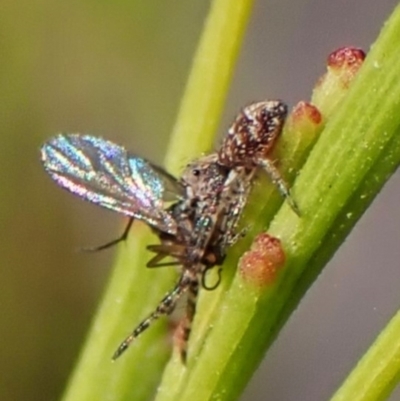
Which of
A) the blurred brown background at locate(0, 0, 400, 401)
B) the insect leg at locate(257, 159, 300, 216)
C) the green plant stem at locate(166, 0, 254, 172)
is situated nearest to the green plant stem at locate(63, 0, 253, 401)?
the green plant stem at locate(166, 0, 254, 172)

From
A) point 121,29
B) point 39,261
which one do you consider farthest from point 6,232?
point 121,29

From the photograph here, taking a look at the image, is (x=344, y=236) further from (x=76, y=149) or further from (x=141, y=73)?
(x=141, y=73)

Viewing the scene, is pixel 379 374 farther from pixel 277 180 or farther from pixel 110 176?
pixel 110 176

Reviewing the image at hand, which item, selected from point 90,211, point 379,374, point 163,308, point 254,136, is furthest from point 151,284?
point 90,211

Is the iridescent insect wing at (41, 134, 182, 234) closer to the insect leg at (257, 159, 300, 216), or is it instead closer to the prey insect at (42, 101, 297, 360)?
the prey insect at (42, 101, 297, 360)

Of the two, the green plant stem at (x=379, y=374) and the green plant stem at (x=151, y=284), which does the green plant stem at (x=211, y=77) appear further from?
the green plant stem at (x=379, y=374)

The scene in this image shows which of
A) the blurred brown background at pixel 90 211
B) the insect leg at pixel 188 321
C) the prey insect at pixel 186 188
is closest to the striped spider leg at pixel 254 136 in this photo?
the prey insect at pixel 186 188
